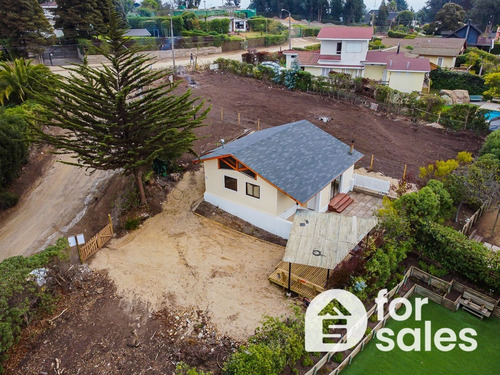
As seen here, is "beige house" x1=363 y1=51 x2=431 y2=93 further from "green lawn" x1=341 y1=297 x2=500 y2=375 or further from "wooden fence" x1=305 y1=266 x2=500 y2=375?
"green lawn" x1=341 y1=297 x2=500 y2=375

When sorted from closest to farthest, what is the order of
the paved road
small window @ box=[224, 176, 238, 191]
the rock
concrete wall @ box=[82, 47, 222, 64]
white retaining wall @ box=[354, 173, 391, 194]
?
small window @ box=[224, 176, 238, 191] < white retaining wall @ box=[354, 173, 391, 194] < the rock < the paved road < concrete wall @ box=[82, 47, 222, 64]

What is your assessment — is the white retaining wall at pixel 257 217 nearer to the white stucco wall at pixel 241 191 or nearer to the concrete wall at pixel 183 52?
the white stucco wall at pixel 241 191

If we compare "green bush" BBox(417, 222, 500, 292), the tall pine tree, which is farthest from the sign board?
the tall pine tree

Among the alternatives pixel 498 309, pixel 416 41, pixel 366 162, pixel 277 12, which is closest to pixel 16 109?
pixel 366 162

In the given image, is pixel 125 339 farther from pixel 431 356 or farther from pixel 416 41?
pixel 416 41

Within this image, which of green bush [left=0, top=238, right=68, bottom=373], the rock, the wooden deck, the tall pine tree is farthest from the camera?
the tall pine tree

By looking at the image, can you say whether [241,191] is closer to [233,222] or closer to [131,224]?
[233,222]

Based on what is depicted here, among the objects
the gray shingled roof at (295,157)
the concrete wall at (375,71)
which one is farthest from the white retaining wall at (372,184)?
the concrete wall at (375,71)

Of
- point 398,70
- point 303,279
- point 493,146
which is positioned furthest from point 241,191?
point 398,70

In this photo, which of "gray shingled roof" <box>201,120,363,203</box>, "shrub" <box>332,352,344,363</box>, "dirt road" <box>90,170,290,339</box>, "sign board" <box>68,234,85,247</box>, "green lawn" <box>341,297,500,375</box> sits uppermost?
"gray shingled roof" <box>201,120,363,203</box>
